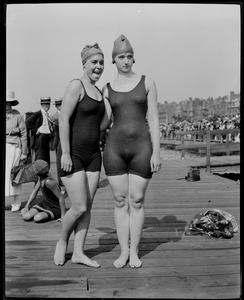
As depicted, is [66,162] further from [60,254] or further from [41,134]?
[41,134]

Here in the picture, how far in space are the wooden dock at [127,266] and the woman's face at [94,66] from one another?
1460mm

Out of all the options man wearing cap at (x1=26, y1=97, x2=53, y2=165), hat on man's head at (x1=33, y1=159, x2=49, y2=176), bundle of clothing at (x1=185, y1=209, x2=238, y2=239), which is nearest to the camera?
bundle of clothing at (x1=185, y1=209, x2=238, y2=239)

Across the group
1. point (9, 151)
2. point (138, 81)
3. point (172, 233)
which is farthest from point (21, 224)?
point (138, 81)

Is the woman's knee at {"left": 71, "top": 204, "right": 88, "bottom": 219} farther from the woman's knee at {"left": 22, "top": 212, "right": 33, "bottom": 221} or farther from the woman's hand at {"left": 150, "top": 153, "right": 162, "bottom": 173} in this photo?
the woman's knee at {"left": 22, "top": 212, "right": 33, "bottom": 221}

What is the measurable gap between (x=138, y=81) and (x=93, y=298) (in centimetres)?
160

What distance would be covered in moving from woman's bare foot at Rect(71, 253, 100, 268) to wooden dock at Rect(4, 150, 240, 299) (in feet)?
0.11

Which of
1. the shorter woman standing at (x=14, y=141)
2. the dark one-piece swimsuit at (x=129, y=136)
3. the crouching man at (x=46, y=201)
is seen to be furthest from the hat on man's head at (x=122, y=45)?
the crouching man at (x=46, y=201)

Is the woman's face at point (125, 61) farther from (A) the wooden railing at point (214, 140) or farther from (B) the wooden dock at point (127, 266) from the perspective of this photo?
(A) the wooden railing at point (214, 140)

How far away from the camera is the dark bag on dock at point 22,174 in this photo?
17.0 feet

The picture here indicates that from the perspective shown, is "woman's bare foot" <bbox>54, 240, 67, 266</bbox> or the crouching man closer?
"woman's bare foot" <bbox>54, 240, 67, 266</bbox>

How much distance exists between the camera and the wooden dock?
294cm

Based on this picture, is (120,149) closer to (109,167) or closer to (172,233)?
(109,167)

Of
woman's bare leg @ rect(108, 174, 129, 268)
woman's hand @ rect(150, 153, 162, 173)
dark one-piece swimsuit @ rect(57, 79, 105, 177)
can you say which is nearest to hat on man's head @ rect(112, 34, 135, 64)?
dark one-piece swimsuit @ rect(57, 79, 105, 177)

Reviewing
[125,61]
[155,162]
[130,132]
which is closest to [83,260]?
[155,162]
